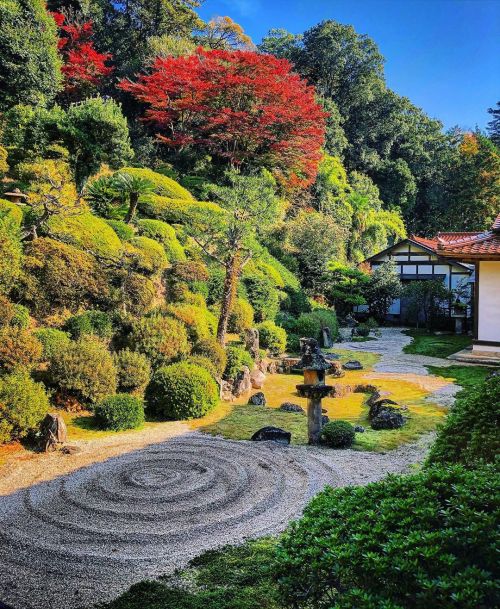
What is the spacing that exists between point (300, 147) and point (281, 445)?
20.9 metres

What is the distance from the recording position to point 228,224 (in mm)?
12719

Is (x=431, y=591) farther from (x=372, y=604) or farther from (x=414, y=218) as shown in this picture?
(x=414, y=218)

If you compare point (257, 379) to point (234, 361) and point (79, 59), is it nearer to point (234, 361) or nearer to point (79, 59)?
point (234, 361)

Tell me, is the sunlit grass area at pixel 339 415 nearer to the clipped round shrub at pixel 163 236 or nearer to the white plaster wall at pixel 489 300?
the white plaster wall at pixel 489 300

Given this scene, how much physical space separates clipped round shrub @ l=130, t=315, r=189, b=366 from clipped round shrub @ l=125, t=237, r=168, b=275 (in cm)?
251

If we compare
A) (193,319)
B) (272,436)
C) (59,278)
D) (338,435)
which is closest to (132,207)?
(193,319)

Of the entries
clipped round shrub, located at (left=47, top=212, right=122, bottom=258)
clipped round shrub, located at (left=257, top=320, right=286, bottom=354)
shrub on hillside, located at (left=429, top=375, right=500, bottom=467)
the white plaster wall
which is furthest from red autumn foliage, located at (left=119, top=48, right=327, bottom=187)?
shrub on hillside, located at (left=429, top=375, right=500, bottom=467)

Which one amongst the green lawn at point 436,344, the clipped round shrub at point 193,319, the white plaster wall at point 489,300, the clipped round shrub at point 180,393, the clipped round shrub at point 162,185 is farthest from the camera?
the clipped round shrub at point 162,185

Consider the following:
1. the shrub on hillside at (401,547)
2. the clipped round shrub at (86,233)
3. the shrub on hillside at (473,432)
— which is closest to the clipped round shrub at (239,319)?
the clipped round shrub at (86,233)

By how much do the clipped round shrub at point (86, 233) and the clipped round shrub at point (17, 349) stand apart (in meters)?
3.98

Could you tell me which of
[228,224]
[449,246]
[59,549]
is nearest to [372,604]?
[59,549]

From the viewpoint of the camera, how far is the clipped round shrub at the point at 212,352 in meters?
10.9

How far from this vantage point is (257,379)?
12039 millimetres

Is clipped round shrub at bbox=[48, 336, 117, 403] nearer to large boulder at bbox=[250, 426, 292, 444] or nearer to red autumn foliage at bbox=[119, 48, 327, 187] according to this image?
large boulder at bbox=[250, 426, 292, 444]
